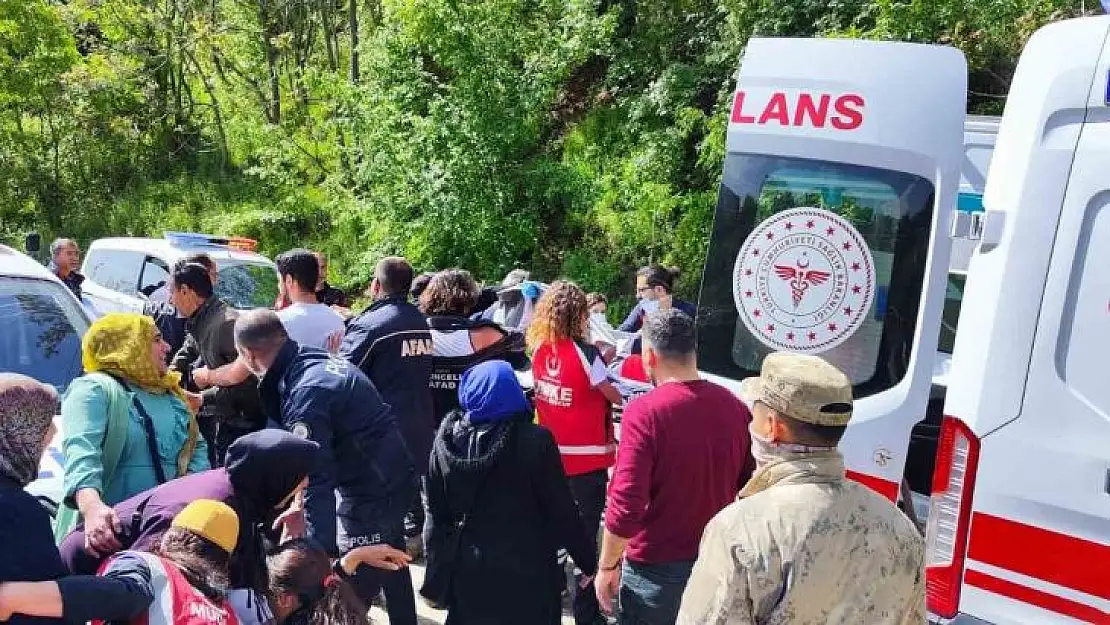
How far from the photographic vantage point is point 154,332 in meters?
3.62

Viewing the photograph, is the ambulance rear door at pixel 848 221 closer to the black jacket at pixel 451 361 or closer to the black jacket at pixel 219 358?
the black jacket at pixel 451 361

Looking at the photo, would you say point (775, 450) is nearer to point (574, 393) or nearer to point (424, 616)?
point (574, 393)

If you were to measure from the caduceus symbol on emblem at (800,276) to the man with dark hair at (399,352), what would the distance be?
7.07 ft

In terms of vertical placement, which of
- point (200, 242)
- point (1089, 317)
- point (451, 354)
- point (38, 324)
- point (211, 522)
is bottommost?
point (200, 242)

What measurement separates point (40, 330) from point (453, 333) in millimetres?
2277

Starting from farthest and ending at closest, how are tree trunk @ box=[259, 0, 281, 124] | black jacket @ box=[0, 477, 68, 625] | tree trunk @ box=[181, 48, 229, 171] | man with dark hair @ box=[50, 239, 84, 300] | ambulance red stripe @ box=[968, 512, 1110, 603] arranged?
tree trunk @ box=[181, 48, 229, 171] → tree trunk @ box=[259, 0, 281, 124] → man with dark hair @ box=[50, 239, 84, 300] → ambulance red stripe @ box=[968, 512, 1110, 603] → black jacket @ box=[0, 477, 68, 625]

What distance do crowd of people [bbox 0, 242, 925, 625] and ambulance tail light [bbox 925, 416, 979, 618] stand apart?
687 millimetres

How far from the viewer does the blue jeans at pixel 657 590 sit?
11.2 ft

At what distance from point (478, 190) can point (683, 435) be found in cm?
1184

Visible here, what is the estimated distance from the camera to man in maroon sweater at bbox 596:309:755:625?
11.0 ft

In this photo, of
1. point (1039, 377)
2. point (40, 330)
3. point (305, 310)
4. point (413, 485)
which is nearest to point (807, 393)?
point (1039, 377)

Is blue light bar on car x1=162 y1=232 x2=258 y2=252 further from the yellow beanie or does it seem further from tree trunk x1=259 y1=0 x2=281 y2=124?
tree trunk x1=259 y1=0 x2=281 y2=124

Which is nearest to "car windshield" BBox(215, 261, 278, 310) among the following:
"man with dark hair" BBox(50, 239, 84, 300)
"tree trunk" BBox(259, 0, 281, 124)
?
"man with dark hair" BBox(50, 239, 84, 300)

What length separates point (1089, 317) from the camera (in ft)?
9.53
